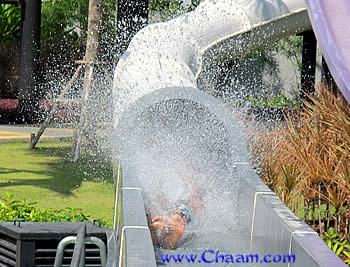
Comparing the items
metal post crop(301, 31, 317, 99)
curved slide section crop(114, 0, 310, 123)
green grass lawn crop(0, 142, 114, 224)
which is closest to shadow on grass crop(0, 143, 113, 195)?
green grass lawn crop(0, 142, 114, 224)

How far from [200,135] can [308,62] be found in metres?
10.2

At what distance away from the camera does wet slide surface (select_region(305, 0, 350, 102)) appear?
4199mm

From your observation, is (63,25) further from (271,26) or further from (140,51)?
(140,51)

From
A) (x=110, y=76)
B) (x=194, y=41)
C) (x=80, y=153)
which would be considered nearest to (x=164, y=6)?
(x=110, y=76)

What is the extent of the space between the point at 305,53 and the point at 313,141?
1091 cm

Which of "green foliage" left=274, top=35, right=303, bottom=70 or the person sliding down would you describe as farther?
"green foliage" left=274, top=35, right=303, bottom=70

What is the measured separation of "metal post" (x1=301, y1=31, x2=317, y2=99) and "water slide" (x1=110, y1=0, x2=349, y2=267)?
5.62 m

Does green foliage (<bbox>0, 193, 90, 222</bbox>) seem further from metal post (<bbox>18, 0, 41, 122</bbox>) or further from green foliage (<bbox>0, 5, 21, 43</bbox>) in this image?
green foliage (<bbox>0, 5, 21, 43</bbox>)

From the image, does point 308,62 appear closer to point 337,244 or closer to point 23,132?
point 23,132

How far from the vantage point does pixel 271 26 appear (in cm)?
1149

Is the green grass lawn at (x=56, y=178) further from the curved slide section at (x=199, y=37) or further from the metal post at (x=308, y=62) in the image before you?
the metal post at (x=308, y=62)

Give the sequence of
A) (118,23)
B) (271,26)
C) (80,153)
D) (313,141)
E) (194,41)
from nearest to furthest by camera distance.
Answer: (313,141) < (194,41) < (271,26) < (80,153) < (118,23)

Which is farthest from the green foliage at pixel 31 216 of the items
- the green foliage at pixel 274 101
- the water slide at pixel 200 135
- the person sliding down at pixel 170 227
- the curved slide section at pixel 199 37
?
the green foliage at pixel 274 101

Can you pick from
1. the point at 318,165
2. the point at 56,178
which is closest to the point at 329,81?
the point at 56,178
